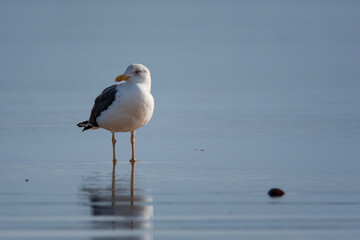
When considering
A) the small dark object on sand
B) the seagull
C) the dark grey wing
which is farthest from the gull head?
the small dark object on sand

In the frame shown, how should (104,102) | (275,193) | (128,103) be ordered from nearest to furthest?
(275,193) → (128,103) → (104,102)

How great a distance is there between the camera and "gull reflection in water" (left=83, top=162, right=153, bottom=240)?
607 cm

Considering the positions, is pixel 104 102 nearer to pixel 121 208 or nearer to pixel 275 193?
pixel 275 193

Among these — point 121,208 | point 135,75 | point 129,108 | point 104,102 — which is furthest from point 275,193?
point 104,102

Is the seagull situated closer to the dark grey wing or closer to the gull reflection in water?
the dark grey wing

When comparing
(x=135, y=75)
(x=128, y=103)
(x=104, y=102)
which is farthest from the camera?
(x=104, y=102)

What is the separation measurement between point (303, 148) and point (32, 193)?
164 inches

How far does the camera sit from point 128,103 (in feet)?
33.3

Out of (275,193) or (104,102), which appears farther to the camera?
(104,102)

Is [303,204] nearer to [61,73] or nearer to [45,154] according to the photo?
[45,154]

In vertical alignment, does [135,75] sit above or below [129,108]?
above

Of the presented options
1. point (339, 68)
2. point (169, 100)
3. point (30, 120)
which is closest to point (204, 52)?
point (339, 68)

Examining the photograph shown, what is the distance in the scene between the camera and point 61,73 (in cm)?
2547

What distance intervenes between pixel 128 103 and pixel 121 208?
3409 mm
